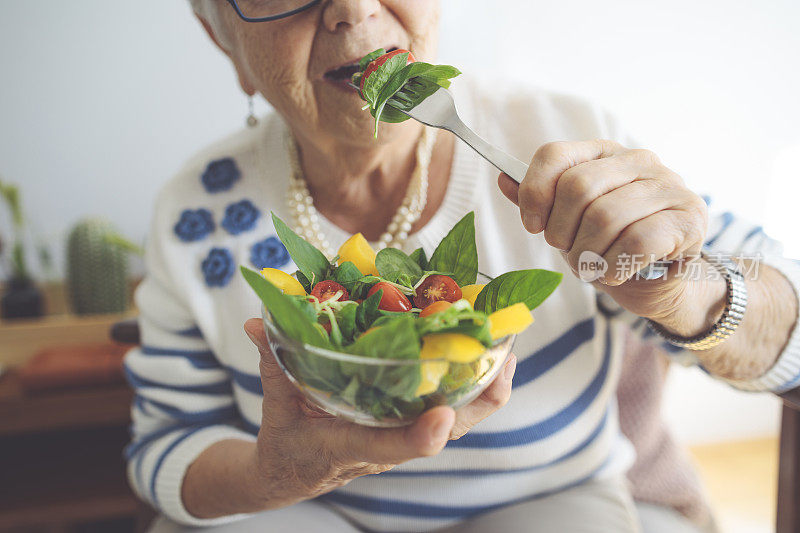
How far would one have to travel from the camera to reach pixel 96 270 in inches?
60.2

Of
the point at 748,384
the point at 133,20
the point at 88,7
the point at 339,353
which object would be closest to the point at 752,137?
the point at 748,384

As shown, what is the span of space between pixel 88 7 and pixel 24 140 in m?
0.40

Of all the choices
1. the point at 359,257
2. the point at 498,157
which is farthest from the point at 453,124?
the point at 359,257

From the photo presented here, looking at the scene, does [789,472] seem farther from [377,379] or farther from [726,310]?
[377,379]

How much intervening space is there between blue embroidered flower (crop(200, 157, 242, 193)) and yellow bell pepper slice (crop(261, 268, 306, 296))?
0.52 m

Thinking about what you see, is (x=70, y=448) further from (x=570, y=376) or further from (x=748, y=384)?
(x=748, y=384)

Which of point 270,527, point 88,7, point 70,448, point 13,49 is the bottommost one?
point 70,448

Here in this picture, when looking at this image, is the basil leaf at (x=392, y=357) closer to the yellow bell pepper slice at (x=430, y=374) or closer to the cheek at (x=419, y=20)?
the yellow bell pepper slice at (x=430, y=374)

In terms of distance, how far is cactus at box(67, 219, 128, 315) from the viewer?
4.91 ft

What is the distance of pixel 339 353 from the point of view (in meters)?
0.47

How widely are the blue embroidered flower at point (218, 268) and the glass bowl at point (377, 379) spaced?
1.53ft

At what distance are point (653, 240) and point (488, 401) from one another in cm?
21

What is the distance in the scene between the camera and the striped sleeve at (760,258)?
32.4 inches

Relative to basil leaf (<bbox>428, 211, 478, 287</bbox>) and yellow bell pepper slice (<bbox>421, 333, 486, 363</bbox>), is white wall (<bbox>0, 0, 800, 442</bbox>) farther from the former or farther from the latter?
yellow bell pepper slice (<bbox>421, 333, 486, 363</bbox>)
